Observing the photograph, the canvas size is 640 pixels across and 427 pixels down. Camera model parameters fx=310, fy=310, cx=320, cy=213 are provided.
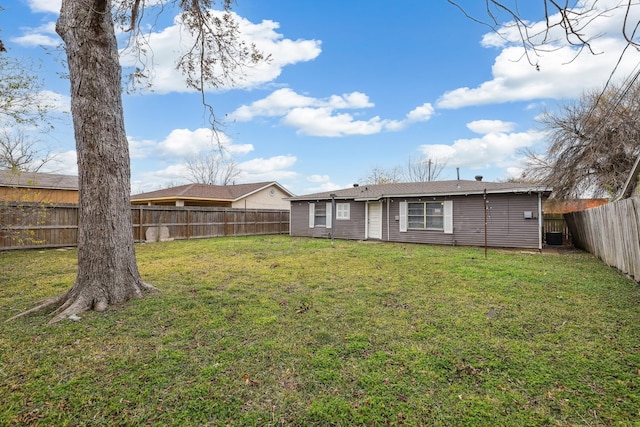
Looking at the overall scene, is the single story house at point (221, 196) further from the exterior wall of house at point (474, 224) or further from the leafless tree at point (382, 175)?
the leafless tree at point (382, 175)

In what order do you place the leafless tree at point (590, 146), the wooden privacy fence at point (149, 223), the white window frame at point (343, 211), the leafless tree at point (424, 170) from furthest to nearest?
1. the leafless tree at point (424, 170)
2. the white window frame at point (343, 211)
3. the leafless tree at point (590, 146)
4. the wooden privacy fence at point (149, 223)

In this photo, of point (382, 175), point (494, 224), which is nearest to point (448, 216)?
point (494, 224)

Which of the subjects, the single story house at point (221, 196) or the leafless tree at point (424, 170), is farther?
the leafless tree at point (424, 170)

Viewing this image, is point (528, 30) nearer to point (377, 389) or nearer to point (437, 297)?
point (377, 389)

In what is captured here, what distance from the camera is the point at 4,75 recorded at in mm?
6844

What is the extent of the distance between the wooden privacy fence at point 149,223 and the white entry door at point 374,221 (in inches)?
259

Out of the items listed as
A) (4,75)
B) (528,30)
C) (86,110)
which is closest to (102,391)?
(86,110)

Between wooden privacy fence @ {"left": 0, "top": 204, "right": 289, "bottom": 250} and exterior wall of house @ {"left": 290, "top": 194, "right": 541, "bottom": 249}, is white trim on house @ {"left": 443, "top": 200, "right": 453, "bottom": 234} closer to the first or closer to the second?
exterior wall of house @ {"left": 290, "top": 194, "right": 541, "bottom": 249}

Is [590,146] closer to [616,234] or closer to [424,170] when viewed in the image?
[616,234]

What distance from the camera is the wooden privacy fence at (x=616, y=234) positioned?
5297 mm

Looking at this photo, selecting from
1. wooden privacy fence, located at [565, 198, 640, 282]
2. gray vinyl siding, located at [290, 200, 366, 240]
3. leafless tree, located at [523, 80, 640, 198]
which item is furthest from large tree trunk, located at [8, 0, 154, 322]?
leafless tree, located at [523, 80, 640, 198]

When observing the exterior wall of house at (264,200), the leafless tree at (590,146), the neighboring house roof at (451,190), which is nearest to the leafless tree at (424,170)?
the exterior wall of house at (264,200)

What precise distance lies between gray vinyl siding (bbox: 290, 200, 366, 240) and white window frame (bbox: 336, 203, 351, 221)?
10 centimetres

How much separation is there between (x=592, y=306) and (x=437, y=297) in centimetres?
200
